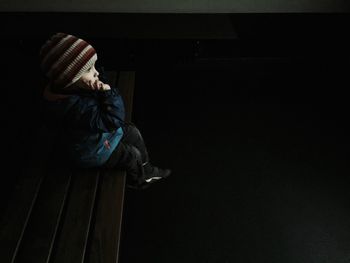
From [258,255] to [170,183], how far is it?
0.81 metres

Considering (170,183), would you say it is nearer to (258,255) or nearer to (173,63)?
(258,255)

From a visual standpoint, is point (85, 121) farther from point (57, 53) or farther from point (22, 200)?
point (22, 200)

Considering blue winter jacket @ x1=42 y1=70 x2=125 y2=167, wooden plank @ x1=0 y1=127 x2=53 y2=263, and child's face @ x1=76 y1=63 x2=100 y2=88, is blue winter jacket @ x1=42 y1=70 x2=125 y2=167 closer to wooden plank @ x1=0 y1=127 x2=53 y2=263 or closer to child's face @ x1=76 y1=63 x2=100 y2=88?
child's face @ x1=76 y1=63 x2=100 y2=88

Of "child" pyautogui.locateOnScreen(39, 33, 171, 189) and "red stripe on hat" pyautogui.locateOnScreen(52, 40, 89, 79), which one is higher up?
"red stripe on hat" pyautogui.locateOnScreen(52, 40, 89, 79)

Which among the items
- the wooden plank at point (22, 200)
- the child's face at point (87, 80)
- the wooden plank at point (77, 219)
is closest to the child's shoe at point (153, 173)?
the wooden plank at point (77, 219)

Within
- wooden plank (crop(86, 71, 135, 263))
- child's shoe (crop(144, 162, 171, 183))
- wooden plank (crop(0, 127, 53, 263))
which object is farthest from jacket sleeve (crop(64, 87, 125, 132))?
child's shoe (crop(144, 162, 171, 183))

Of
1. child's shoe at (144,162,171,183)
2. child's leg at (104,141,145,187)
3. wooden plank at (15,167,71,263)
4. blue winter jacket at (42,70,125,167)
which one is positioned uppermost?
blue winter jacket at (42,70,125,167)

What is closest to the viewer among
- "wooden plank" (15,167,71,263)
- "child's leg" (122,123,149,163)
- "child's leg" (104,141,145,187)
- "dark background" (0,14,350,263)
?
"wooden plank" (15,167,71,263)

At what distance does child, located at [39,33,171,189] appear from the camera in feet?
4.87

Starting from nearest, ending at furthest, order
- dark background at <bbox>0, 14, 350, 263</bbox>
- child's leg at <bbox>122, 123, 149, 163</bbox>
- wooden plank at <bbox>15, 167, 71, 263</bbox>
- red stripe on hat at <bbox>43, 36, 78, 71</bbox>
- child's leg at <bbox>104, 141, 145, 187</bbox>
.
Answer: red stripe on hat at <bbox>43, 36, 78, 71</bbox>
wooden plank at <bbox>15, 167, 71, 263</bbox>
child's leg at <bbox>104, 141, 145, 187</bbox>
child's leg at <bbox>122, 123, 149, 163</bbox>
dark background at <bbox>0, 14, 350, 263</bbox>

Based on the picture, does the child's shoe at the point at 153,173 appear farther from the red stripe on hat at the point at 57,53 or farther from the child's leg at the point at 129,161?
the red stripe on hat at the point at 57,53

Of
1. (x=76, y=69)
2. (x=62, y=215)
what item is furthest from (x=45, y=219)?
(x=76, y=69)

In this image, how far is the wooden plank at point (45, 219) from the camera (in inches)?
61.6

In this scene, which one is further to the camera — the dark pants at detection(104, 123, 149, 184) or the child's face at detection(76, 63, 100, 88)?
the dark pants at detection(104, 123, 149, 184)
